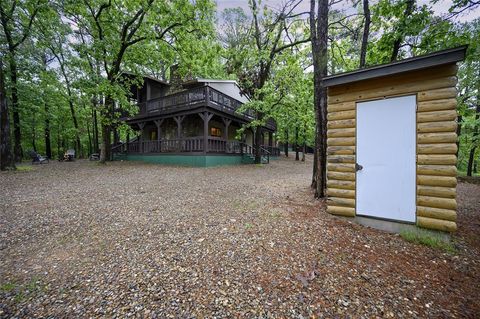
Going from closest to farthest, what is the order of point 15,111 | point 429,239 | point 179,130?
point 429,239
point 179,130
point 15,111

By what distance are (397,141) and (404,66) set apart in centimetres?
132

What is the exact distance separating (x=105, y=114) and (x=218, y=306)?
14.2m

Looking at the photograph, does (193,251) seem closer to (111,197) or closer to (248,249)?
(248,249)

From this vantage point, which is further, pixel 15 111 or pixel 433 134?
pixel 15 111

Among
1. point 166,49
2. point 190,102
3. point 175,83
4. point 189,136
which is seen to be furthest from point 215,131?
point 166,49

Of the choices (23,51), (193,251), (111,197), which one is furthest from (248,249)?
(23,51)

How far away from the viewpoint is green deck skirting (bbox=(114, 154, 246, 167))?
12.8m

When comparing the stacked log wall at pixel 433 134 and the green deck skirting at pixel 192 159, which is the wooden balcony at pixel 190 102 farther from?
the stacked log wall at pixel 433 134

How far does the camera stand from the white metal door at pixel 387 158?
3.64m

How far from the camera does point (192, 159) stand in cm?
1310

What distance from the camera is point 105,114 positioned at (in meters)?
12.7

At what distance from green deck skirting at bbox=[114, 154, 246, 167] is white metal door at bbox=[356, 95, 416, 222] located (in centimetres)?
975

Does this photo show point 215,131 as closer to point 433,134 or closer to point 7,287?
point 433,134

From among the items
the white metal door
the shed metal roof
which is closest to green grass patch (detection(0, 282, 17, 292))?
the white metal door
